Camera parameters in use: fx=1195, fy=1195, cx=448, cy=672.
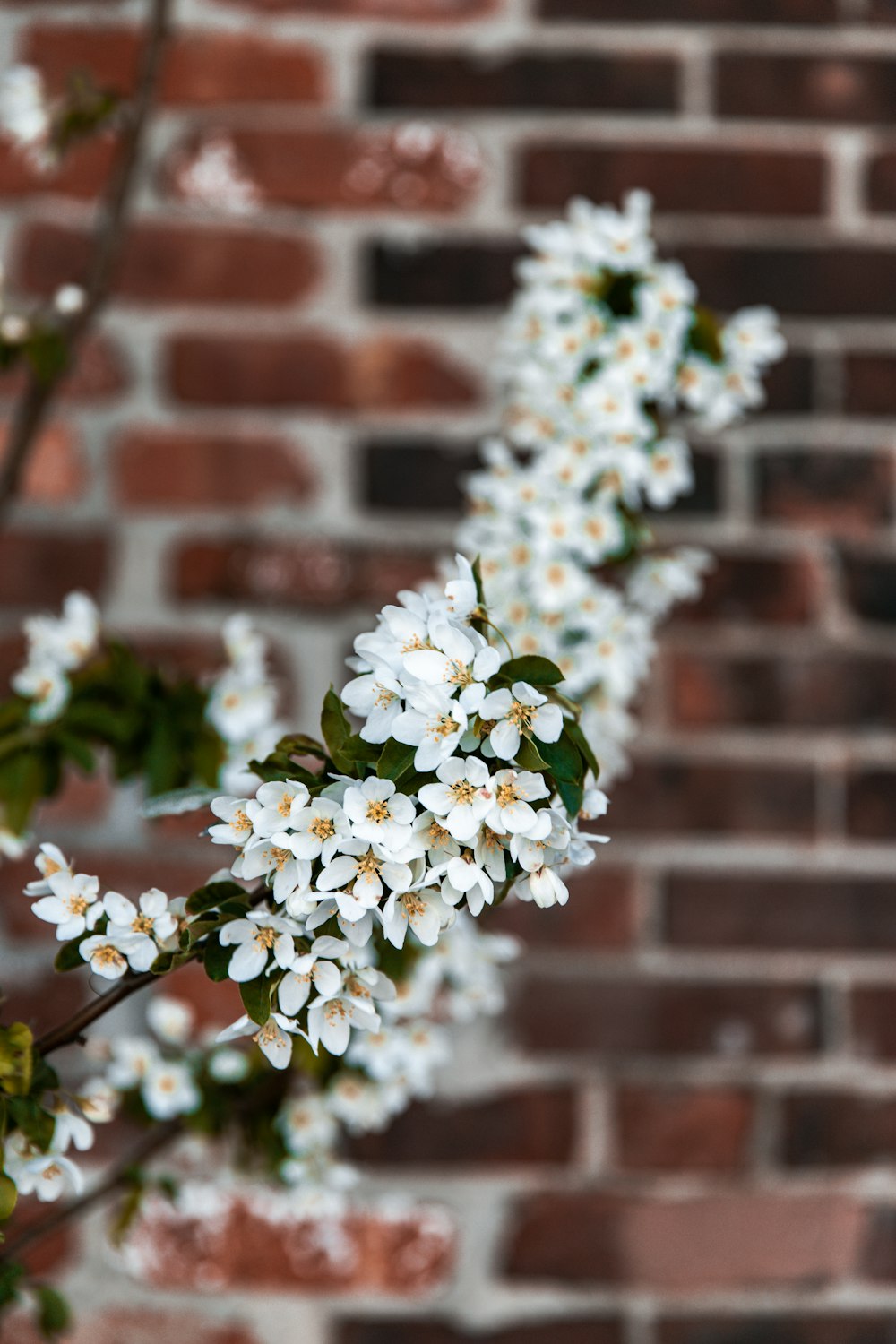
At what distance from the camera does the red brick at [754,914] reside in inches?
36.0

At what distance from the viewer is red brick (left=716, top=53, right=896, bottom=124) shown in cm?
91

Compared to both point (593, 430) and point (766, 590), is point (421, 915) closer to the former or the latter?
point (593, 430)

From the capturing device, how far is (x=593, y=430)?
0.67 m

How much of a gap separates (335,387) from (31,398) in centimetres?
24

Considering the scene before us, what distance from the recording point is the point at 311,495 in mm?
914

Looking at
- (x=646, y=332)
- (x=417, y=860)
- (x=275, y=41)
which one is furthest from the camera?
(x=275, y=41)

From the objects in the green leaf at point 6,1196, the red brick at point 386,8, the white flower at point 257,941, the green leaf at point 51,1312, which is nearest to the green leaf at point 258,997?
the white flower at point 257,941

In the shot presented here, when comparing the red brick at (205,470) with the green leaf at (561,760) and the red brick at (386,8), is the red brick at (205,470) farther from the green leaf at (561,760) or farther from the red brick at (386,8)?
the green leaf at (561,760)

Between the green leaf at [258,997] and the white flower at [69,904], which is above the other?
the white flower at [69,904]

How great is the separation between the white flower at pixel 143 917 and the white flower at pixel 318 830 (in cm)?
7

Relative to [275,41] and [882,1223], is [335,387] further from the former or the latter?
[882,1223]

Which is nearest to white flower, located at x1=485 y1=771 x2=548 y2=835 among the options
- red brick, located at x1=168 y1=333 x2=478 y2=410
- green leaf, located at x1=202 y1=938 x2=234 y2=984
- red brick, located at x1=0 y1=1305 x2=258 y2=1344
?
green leaf, located at x1=202 y1=938 x2=234 y2=984

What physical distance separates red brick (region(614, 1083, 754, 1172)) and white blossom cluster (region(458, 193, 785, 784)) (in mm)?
351

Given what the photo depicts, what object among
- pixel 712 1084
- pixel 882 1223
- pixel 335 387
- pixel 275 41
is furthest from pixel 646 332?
pixel 882 1223
